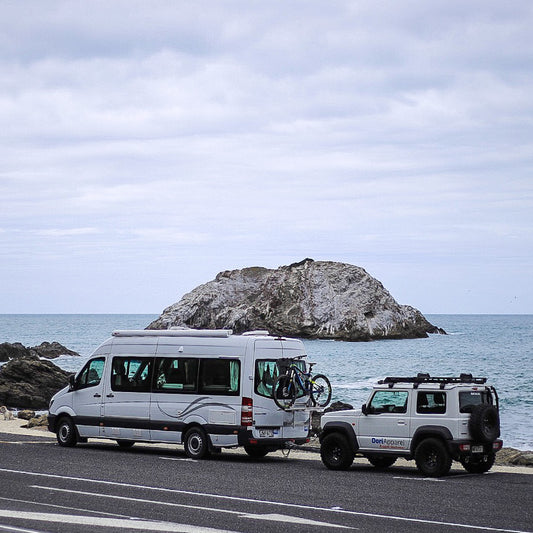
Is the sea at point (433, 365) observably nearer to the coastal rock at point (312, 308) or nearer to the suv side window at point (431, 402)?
the coastal rock at point (312, 308)

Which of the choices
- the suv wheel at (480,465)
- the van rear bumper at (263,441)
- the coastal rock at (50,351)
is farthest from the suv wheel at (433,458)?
the coastal rock at (50,351)

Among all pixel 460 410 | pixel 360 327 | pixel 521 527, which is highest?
pixel 360 327

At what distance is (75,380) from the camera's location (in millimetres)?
24406

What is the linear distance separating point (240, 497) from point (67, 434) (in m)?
10.3

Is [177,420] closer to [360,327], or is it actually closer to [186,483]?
[186,483]

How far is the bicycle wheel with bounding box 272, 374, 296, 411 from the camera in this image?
2164 cm

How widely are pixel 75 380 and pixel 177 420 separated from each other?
12.0 feet

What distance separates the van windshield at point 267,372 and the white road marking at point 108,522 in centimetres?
899

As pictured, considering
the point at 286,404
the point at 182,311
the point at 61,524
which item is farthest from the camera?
the point at 182,311

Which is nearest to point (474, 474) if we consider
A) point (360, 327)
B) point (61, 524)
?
point (61, 524)

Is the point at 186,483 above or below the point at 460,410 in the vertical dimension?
below

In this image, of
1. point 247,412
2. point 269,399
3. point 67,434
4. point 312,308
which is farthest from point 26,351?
point 247,412

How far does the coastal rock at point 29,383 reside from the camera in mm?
43750

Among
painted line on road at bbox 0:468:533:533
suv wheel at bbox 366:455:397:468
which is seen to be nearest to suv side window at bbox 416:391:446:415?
suv wheel at bbox 366:455:397:468
